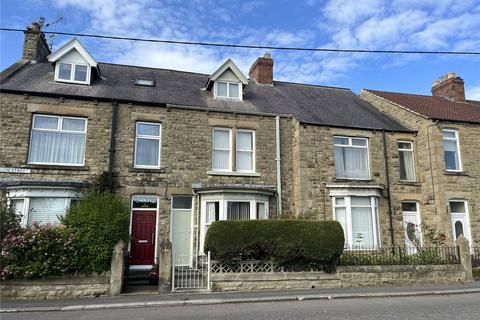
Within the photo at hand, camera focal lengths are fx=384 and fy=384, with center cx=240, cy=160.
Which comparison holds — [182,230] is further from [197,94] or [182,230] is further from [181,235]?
[197,94]

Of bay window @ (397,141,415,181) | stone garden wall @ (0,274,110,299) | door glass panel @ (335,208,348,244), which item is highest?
bay window @ (397,141,415,181)

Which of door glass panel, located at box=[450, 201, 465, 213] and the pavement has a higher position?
door glass panel, located at box=[450, 201, 465, 213]

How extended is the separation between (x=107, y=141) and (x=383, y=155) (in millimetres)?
12783

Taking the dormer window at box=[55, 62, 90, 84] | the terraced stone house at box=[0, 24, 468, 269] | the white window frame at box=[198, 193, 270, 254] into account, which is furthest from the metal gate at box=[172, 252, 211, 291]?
the dormer window at box=[55, 62, 90, 84]

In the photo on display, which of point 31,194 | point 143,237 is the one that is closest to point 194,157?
point 143,237

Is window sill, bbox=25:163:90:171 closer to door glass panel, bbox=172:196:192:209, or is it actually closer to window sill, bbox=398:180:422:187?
door glass panel, bbox=172:196:192:209

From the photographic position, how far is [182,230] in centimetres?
1617

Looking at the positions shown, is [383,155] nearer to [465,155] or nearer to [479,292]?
[465,155]

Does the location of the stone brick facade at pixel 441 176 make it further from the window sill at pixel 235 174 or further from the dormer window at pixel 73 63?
the dormer window at pixel 73 63

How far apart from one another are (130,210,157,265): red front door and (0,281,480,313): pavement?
3838 mm

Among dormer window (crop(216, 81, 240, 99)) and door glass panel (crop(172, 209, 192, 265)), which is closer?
door glass panel (crop(172, 209, 192, 265))

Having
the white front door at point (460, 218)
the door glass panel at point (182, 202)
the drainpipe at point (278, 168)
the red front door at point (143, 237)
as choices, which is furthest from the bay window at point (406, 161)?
the red front door at point (143, 237)

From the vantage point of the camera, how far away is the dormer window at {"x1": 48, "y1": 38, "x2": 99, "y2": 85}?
16.8m

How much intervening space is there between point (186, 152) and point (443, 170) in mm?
12245
